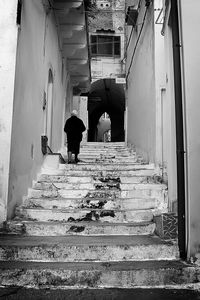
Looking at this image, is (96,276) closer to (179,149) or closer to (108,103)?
(179,149)

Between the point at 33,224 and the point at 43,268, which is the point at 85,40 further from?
the point at 43,268

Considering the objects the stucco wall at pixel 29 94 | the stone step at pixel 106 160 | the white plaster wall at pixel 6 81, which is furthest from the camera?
the stone step at pixel 106 160

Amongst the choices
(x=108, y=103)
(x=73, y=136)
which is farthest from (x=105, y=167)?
(x=108, y=103)

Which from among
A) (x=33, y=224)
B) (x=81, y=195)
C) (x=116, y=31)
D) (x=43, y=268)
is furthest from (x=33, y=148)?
(x=116, y=31)

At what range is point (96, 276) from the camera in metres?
3.56

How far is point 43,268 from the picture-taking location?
3613mm

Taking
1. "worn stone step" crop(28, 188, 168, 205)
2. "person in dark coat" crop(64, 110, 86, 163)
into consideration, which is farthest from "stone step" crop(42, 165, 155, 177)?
"person in dark coat" crop(64, 110, 86, 163)

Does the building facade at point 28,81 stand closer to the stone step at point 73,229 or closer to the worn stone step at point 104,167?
the stone step at point 73,229

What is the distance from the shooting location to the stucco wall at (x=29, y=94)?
18.4 ft

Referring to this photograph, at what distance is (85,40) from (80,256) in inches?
321

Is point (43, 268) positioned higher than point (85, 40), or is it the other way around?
point (85, 40)

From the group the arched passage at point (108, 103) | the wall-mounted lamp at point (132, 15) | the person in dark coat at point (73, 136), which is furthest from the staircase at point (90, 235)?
the arched passage at point (108, 103)

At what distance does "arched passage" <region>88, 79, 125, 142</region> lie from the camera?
67.3ft

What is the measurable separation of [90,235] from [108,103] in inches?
819
